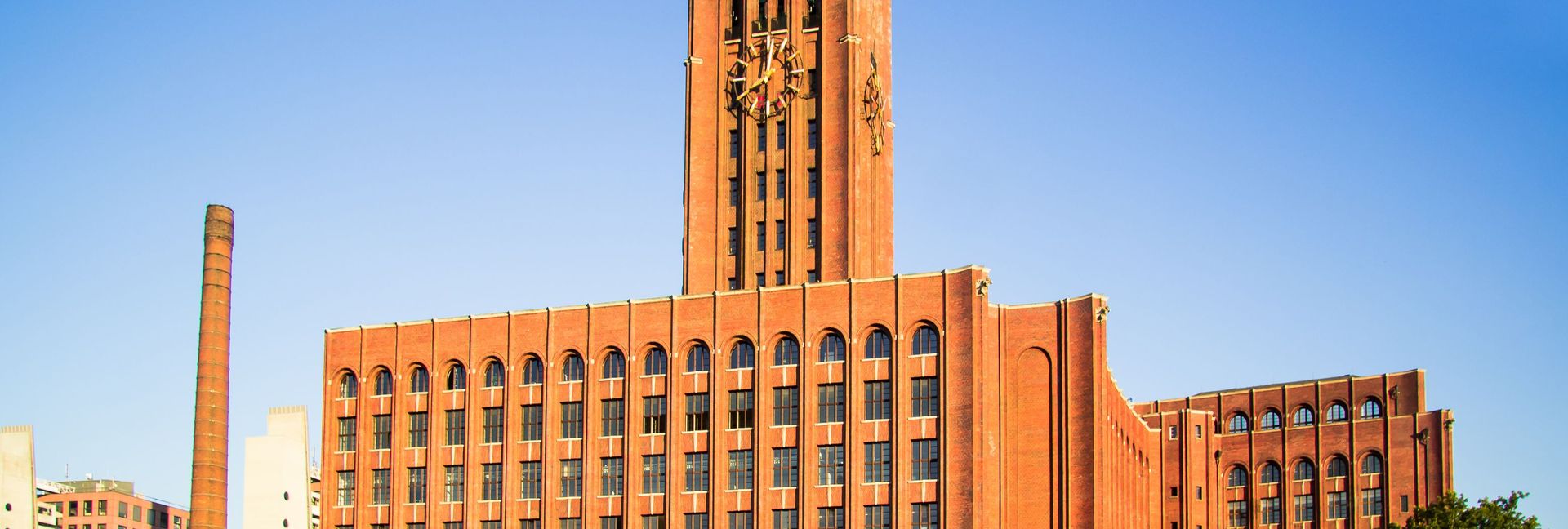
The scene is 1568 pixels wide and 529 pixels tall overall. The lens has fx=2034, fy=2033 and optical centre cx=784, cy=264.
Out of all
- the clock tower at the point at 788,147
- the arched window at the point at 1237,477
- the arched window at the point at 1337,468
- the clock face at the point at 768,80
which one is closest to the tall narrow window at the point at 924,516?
the clock tower at the point at 788,147

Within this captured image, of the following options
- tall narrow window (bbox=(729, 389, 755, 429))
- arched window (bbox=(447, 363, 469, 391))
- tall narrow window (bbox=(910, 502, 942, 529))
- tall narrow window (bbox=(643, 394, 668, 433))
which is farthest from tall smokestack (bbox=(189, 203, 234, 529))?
tall narrow window (bbox=(910, 502, 942, 529))

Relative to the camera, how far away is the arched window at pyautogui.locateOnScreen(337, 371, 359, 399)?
116188 mm

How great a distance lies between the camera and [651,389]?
10806 cm

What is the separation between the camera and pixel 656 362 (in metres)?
109

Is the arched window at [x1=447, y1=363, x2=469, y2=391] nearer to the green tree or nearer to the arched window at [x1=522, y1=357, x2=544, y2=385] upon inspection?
the arched window at [x1=522, y1=357, x2=544, y2=385]

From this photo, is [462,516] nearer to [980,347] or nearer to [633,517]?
[633,517]

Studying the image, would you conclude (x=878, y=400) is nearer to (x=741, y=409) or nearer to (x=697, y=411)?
(x=741, y=409)

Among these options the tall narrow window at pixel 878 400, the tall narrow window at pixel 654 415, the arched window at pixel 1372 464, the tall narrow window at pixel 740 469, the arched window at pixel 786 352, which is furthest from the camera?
the arched window at pixel 1372 464

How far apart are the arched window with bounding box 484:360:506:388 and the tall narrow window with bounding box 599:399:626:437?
6.53m

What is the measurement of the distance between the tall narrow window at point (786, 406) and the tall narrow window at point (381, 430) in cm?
2337

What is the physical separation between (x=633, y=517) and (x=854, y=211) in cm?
2094

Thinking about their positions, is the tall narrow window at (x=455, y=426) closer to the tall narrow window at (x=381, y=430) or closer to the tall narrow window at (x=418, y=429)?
the tall narrow window at (x=418, y=429)

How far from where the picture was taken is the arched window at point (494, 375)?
368ft

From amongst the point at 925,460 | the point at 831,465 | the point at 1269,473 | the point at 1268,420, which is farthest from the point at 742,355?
the point at 1268,420
